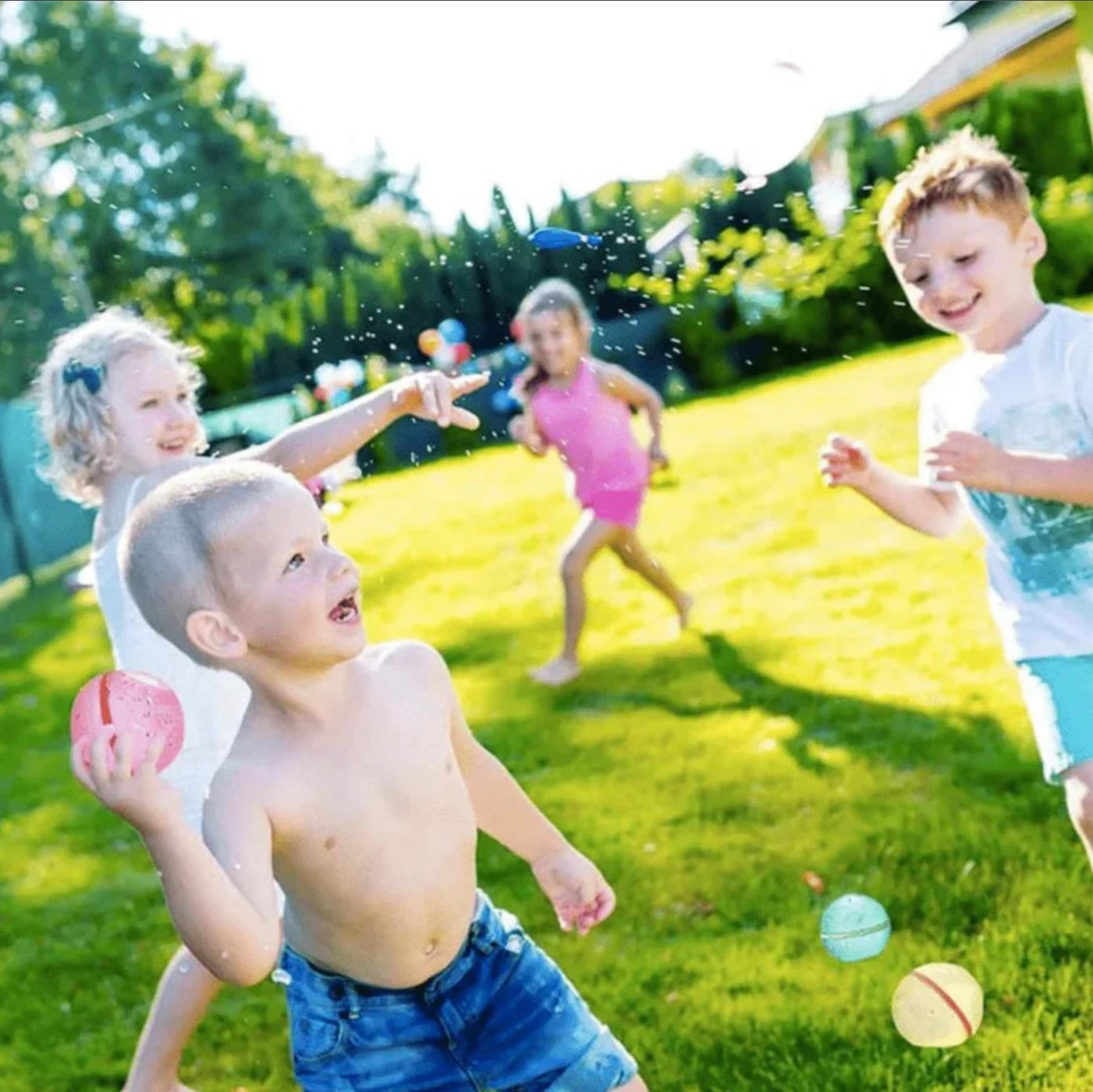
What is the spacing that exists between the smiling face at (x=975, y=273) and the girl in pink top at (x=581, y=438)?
2.69m

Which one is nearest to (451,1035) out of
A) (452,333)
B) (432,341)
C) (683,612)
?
(683,612)

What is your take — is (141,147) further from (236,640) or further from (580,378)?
(236,640)

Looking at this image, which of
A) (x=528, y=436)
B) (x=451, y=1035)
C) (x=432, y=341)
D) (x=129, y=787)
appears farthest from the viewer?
(x=432, y=341)

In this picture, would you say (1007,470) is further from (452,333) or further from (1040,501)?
(452,333)

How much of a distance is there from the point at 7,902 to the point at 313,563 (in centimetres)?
285

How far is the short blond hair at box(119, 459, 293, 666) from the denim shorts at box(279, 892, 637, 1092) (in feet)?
1.55

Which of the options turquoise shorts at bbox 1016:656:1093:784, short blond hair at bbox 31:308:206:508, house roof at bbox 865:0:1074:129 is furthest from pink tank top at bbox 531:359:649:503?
house roof at bbox 865:0:1074:129

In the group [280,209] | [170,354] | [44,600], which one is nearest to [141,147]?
[280,209]

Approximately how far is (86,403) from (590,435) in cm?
279

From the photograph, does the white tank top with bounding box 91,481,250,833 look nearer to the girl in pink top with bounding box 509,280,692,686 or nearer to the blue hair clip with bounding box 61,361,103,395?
the blue hair clip with bounding box 61,361,103,395

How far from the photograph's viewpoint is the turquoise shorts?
2.35 m

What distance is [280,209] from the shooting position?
26266mm

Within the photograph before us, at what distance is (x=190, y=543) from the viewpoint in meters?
1.81

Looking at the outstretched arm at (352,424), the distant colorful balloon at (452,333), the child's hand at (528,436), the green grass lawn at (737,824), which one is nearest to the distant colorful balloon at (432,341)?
the distant colorful balloon at (452,333)
